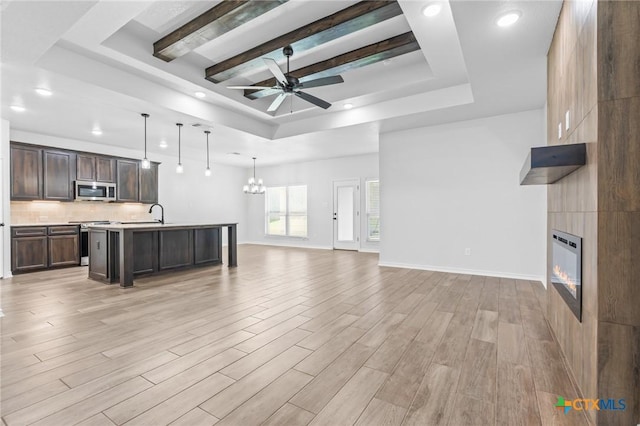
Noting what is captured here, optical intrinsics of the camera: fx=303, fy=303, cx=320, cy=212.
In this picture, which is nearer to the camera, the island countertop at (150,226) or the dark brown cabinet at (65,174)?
the island countertop at (150,226)

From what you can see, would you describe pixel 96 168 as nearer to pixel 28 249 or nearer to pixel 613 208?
pixel 28 249

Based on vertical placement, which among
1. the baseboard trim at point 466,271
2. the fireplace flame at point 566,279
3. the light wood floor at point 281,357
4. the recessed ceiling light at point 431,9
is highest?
the recessed ceiling light at point 431,9

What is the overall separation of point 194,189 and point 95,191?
9.43ft

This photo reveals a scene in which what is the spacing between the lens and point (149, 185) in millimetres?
7922

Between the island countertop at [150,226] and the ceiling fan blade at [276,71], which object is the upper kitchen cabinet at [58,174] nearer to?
the island countertop at [150,226]

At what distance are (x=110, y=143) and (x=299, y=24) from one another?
599 centimetres

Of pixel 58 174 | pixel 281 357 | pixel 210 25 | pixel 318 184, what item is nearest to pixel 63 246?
pixel 58 174

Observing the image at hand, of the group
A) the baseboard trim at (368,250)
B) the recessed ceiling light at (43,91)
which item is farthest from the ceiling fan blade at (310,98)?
the baseboard trim at (368,250)

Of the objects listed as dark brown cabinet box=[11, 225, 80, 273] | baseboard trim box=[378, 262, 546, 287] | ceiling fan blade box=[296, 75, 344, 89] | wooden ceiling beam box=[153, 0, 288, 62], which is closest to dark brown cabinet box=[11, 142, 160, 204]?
dark brown cabinet box=[11, 225, 80, 273]

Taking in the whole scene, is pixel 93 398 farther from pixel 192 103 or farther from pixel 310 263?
pixel 310 263

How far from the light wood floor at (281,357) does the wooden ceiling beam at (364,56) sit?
2891mm

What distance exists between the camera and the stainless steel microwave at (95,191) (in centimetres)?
657

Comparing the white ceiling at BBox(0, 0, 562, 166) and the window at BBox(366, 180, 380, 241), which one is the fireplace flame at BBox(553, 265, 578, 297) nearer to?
the white ceiling at BBox(0, 0, 562, 166)

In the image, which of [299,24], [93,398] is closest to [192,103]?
[299,24]
